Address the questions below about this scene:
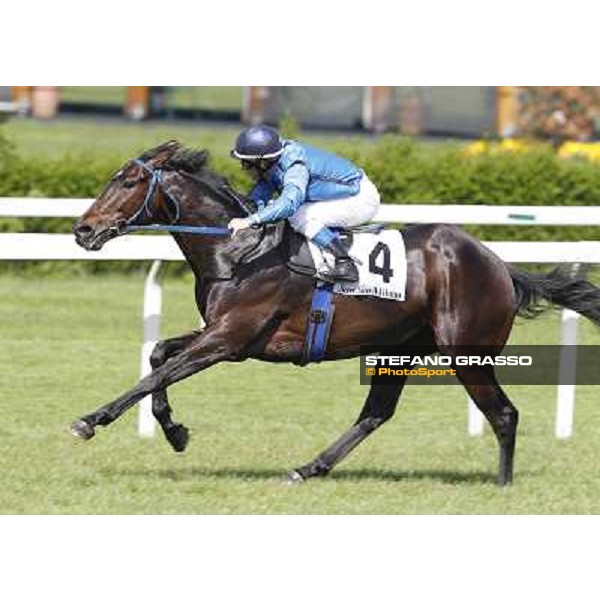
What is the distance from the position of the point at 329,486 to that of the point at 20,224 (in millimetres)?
7720

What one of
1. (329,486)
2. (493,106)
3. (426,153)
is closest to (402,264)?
(329,486)

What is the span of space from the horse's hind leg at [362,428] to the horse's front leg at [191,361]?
0.62 m

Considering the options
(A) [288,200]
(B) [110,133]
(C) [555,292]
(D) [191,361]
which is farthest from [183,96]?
(A) [288,200]

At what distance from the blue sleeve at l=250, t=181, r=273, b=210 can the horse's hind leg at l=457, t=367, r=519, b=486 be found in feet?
3.71

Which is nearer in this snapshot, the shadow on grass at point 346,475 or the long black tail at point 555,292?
the shadow on grass at point 346,475

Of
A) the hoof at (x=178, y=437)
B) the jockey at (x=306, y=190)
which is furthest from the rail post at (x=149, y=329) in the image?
the jockey at (x=306, y=190)

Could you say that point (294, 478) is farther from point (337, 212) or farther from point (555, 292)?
point (555, 292)

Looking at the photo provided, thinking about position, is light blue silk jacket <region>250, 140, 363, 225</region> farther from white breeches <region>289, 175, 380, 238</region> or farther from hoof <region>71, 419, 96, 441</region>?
hoof <region>71, 419, 96, 441</region>

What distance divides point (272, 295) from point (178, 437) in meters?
0.75

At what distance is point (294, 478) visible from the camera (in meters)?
7.42

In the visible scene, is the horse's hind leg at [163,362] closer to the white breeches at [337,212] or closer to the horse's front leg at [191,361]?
the horse's front leg at [191,361]

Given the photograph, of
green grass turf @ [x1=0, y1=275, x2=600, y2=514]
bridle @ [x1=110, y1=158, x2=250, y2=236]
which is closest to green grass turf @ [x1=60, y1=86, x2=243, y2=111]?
green grass turf @ [x1=0, y1=275, x2=600, y2=514]

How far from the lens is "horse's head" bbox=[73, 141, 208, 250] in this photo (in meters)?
7.19

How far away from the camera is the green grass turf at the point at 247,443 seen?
6.91 metres
